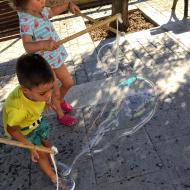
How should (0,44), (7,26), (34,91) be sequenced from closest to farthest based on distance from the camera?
(34,91) → (0,44) → (7,26)

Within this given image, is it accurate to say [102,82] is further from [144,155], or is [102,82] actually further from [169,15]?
[169,15]

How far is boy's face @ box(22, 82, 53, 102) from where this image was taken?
9.62 feet

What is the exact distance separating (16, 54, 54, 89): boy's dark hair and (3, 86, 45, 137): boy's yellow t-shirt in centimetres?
21

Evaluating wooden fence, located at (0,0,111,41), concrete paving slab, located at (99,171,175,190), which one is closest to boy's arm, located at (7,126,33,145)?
concrete paving slab, located at (99,171,175,190)

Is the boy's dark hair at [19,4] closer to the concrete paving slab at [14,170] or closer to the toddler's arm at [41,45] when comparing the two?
the toddler's arm at [41,45]

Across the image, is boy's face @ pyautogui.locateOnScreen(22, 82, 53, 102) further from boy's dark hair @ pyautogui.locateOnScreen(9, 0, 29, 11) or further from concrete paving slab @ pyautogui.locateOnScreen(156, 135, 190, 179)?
concrete paving slab @ pyautogui.locateOnScreen(156, 135, 190, 179)

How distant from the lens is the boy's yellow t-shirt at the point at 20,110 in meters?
2.99

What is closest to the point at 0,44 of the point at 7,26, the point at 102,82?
the point at 7,26

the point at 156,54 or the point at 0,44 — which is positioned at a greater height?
the point at 156,54

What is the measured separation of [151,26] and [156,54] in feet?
6.35

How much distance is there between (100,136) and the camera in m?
4.41

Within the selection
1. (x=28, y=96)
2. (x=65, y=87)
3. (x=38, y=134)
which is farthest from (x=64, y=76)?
(x=28, y=96)

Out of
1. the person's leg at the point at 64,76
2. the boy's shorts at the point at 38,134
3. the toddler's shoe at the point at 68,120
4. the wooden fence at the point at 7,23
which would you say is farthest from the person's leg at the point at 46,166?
the wooden fence at the point at 7,23

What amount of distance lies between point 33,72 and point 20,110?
0.40 m
